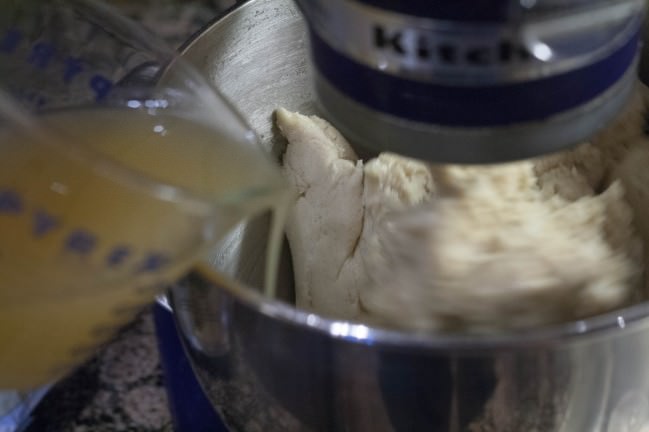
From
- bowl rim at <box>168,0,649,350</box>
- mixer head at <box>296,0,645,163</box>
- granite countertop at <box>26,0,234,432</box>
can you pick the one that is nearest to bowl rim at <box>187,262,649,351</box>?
bowl rim at <box>168,0,649,350</box>

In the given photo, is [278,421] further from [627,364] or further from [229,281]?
[627,364]

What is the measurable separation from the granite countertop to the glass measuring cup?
21 cm

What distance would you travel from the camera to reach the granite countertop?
81cm

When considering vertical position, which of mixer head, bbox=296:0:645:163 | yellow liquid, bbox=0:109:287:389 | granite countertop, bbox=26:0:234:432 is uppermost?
mixer head, bbox=296:0:645:163

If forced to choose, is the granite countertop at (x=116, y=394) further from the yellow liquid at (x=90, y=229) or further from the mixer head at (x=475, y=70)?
the mixer head at (x=475, y=70)

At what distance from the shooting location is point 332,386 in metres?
0.54

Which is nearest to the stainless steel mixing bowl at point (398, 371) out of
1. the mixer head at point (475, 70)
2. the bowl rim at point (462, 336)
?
the bowl rim at point (462, 336)

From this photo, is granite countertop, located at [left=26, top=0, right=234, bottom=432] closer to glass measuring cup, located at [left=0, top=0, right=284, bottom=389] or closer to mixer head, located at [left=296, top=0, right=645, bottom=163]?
glass measuring cup, located at [left=0, top=0, right=284, bottom=389]

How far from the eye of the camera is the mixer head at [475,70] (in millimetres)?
454

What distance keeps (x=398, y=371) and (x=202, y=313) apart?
5.5 inches

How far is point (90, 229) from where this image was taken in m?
0.52

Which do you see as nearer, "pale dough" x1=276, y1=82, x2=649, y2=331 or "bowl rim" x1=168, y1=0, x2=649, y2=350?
"bowl rim" x1=168, y1=0, x2=649, y2=350

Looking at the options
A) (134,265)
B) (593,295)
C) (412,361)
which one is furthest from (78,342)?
(593,295)

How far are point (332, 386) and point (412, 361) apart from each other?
0.21 ft
